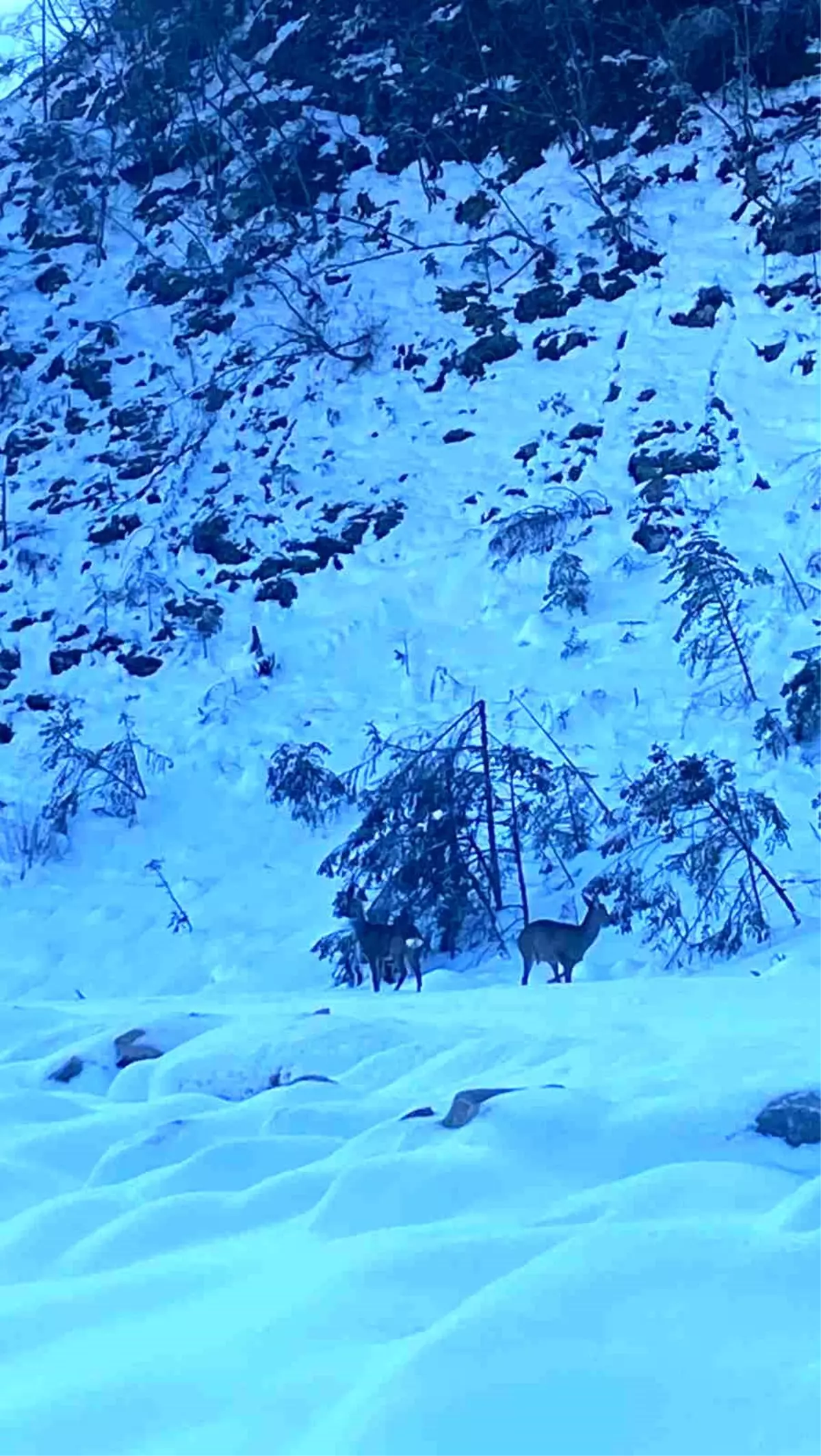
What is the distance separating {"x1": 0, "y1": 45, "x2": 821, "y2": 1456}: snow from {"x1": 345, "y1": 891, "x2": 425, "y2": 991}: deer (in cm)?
35

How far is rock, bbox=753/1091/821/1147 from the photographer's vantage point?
336 centimetres

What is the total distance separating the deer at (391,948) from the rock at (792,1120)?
4264 mm

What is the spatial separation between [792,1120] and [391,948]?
4.47 m

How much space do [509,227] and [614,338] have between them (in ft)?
9.78

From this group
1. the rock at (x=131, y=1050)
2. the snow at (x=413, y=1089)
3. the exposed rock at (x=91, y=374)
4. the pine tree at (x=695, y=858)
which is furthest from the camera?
the exposed rock at (x=91, y=374)

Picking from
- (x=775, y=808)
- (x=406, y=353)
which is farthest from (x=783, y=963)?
(x=406, y=353)

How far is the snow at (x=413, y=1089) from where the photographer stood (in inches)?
86.1

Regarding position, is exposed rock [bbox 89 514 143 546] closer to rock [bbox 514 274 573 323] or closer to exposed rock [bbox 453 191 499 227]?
rock [bbox 514 274 573 323]

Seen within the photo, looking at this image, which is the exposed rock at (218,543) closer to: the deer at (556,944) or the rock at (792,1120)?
the deer at (556,944)

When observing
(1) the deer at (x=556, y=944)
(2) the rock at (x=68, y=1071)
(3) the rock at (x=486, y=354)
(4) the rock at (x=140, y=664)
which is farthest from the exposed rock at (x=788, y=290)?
(2) the rock at (x=68, y=1071)

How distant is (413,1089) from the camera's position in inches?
175

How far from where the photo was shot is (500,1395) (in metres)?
2.11

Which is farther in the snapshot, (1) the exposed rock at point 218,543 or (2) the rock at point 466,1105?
(1) the exposed rock at point 218,543

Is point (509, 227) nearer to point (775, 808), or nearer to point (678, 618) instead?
point (678, 618)
